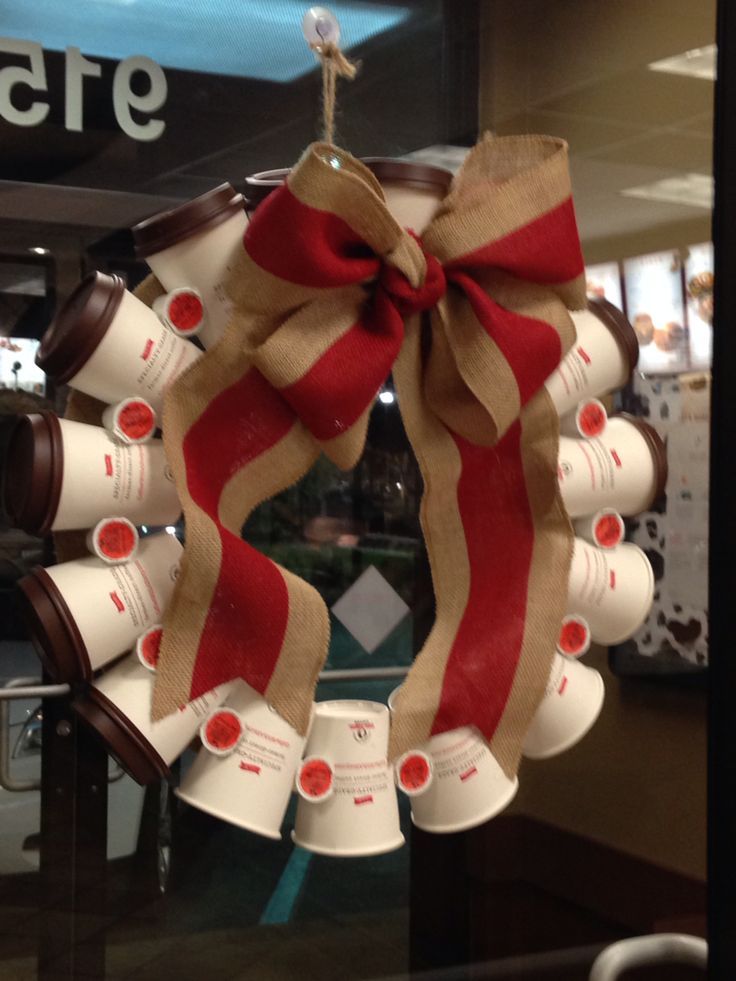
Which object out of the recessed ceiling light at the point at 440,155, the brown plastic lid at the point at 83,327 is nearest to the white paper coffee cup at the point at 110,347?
the brown plastic lid at the point at 83,327

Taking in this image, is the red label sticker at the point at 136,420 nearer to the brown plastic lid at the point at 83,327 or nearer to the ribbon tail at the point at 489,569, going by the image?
the brown plastic lid at the point at 83,327

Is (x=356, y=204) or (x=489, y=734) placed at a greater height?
(x=356, y=204)

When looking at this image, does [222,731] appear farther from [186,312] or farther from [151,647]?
[186,312]

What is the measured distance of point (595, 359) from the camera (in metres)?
0.96

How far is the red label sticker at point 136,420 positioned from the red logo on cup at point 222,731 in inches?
8.1

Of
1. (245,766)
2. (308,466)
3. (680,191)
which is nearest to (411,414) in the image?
(308,466)

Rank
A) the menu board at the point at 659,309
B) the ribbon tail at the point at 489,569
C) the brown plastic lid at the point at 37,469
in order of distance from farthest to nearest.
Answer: the menu board at the point at 659,309 < the ribbon tail at the point at 489,569 < the brown plastic lid at the point at 37,469

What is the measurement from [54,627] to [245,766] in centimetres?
17

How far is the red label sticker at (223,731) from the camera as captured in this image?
0.82 m

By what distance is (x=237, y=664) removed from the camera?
2.72 feet

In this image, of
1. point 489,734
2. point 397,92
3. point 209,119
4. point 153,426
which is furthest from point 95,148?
point 489,734

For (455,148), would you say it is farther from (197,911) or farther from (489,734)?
(197,911)

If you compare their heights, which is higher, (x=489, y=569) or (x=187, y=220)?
(x=187, y=220)

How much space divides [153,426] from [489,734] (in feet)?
1.14
